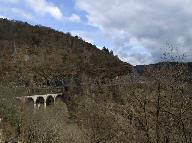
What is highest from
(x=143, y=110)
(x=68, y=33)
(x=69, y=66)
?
(x=68, y=33)

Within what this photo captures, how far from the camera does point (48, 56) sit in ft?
342

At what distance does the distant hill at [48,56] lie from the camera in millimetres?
86500

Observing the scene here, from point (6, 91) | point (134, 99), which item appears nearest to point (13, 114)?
point (6, 91)

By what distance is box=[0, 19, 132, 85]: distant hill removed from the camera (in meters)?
86.5

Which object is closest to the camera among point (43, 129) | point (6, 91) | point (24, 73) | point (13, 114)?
point (43, 129)

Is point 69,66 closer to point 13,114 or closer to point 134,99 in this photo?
point 13,114

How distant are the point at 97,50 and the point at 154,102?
10808 cm

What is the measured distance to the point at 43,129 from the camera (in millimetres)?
23594

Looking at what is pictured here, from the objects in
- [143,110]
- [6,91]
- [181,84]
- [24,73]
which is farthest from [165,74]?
[24,73]

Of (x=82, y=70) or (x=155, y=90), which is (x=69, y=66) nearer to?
(x=82, y=70)

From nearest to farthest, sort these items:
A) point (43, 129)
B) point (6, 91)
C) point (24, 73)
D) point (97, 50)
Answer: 1. point (43, 129)
2. point (6, 91)
3. point (24, 73)
4. point (97, 50)

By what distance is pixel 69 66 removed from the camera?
9819 centimetres

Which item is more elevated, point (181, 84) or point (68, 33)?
point (68, 33)

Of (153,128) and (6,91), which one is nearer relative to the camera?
(153,128)
